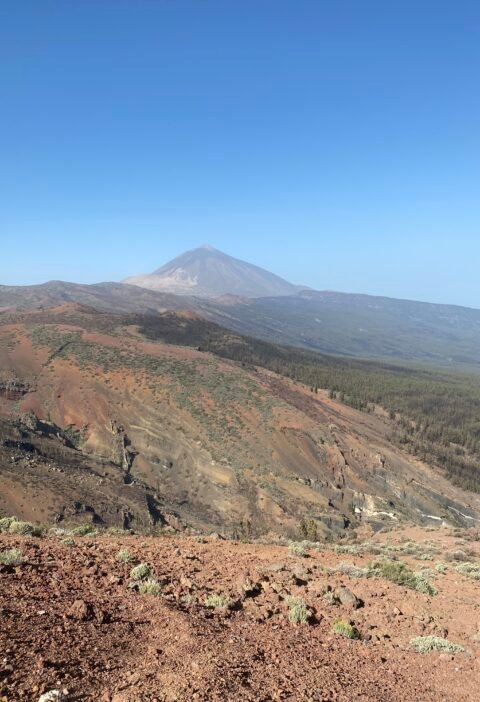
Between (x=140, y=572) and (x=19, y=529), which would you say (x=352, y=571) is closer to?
(x=140, y=572)

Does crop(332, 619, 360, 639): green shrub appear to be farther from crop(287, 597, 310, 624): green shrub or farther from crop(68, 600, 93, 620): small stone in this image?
crop(68, 600, 93, 620): small stone

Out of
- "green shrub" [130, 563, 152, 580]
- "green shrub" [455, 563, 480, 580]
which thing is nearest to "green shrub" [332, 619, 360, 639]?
"green shrub" [130, 563, 152, 580]

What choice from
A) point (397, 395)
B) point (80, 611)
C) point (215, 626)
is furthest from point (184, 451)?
point (397, 395)

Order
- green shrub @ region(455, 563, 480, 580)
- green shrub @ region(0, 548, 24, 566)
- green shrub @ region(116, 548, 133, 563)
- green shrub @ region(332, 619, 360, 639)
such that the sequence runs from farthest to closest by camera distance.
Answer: green shrub @ region(455, 563, 480, 580)
green shrub @ region(116, 548, 133, 563)
green shrub @ region(332, 619, 360, 639)
green shrub @ region(0, 548, 24, 566)

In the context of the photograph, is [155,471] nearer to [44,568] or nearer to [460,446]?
[44,568]

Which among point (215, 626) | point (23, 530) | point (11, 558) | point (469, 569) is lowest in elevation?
point (469, 569)

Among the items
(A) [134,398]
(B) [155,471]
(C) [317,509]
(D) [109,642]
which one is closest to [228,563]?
(D) [109,642]
